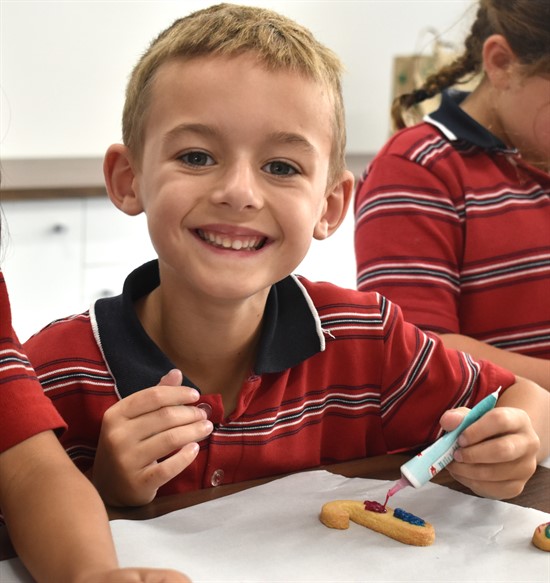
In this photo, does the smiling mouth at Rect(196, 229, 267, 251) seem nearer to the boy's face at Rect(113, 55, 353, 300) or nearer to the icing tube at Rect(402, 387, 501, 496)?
the boy's face at Rect(113, 55, 353, 300)

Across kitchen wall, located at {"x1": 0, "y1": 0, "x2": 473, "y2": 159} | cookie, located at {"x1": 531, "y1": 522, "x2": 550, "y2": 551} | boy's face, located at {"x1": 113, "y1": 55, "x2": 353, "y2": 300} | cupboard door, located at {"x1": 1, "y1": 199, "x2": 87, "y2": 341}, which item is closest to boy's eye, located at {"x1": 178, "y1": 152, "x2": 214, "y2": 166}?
boy's face, located at {"x1": 113, "y1": 55, "x2": 353, "y2": 300}

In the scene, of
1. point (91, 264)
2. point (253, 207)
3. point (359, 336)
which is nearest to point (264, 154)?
point (253, 207)

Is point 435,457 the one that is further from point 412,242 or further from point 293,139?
point 412,242

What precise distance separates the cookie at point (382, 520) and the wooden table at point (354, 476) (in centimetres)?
10

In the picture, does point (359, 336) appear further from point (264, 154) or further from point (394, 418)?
point (264, 154)

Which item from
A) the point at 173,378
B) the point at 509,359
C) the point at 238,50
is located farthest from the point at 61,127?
the point at 173,378

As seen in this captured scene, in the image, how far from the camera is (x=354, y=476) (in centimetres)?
86

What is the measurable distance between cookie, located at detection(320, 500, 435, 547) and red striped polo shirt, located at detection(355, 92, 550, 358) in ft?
1.65

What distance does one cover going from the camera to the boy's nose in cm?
80

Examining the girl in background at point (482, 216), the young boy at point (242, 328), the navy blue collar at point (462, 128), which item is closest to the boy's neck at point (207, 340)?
the young boy at point (242, 328)

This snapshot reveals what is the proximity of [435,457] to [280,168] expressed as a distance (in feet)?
1.00

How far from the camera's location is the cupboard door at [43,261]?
2.66 meters

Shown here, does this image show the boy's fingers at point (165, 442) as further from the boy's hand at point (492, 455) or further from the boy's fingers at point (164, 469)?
the boy's hand at point (492, 455)

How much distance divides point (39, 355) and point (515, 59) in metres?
→ 0.81
